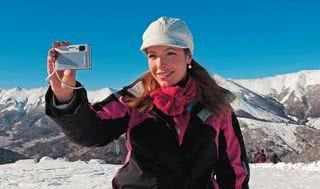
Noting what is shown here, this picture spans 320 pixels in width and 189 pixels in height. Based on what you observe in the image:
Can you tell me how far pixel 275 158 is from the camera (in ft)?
73.7

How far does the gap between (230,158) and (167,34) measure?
3.01 ft

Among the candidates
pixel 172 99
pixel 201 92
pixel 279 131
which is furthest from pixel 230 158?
pixel 279 131

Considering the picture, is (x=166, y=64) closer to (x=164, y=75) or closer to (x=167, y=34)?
(x=164, y=75)

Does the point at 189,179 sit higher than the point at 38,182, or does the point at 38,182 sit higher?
the point at 189,179

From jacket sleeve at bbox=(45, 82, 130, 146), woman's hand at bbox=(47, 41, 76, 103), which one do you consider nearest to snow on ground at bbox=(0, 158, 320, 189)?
jacket sleeve at bbox=(45, 82, 130, 146)

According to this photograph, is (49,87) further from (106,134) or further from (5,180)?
(5,180)

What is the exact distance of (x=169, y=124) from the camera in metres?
3.04

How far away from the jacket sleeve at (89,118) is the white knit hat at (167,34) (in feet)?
1.40

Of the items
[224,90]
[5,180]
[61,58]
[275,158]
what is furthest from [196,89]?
[275,158]

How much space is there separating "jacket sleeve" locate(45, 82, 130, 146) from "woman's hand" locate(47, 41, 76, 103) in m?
0.04

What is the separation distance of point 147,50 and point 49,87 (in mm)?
759

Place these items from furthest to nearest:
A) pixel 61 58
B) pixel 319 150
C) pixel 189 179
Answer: pixel 319 150 → pixel 189 179 → pixel 61 58

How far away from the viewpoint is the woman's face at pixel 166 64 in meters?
3.08

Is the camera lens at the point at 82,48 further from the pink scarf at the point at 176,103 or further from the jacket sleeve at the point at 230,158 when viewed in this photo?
the jacket sleeve at the point at 230,158
